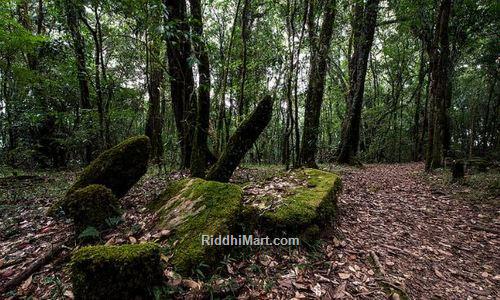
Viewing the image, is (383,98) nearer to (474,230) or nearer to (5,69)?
(474,230)

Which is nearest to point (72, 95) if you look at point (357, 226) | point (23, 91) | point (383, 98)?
point (23, 91)

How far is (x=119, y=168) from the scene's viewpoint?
527cm

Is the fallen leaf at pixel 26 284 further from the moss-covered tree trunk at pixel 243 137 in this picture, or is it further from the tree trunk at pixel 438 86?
the tree trunk at pixel 438 86

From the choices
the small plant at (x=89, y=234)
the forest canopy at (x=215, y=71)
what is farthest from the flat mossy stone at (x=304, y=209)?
the forest canopy at (x=215, y=71)

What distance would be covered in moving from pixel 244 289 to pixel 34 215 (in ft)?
15.4

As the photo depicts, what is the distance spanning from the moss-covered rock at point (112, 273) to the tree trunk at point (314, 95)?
6.30 metres

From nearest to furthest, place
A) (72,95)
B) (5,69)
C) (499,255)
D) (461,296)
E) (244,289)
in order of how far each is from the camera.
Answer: (244,289)
(461,296)
(499,255)
(5,69)
(72,95)

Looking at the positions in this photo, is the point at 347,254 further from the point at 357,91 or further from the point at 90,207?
the point at 357,91

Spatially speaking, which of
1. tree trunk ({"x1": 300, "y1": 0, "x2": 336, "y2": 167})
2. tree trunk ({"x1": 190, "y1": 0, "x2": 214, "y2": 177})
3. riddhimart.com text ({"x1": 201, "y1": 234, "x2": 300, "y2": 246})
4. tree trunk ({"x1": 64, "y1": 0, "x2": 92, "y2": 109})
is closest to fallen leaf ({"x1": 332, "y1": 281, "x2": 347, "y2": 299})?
riddhimart.com text ({"x1": 201, "y1": 234, "x2": 300, "y2": 246})

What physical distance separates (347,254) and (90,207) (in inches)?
147

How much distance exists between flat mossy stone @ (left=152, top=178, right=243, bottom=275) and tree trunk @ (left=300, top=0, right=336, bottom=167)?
4593 mm

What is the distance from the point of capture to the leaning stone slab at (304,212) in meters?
4.07

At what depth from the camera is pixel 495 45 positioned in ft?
45.7

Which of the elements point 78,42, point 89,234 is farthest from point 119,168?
point 78,42
